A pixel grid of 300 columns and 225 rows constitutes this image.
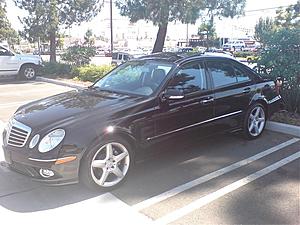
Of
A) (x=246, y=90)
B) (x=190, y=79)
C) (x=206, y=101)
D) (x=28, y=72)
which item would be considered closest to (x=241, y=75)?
(x=246, y=90)

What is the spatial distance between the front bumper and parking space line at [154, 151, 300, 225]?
40.4 inches

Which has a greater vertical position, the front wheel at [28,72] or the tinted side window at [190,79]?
the tinted side window at [190,79]

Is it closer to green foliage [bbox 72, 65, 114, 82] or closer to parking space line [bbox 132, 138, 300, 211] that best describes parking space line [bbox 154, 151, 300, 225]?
parking space line [bbox 132, 138, 300, 211]

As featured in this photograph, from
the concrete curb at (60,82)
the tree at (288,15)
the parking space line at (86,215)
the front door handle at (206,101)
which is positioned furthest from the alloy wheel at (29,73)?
the tree at (288,15)

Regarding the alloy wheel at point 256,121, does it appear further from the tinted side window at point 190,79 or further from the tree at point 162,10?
the tree at point 162,10

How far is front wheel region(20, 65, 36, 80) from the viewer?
15062mm

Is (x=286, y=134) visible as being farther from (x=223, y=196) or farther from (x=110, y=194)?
(x=110, y=194)

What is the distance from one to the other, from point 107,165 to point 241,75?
2.74 metres

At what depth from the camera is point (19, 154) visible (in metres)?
3.93

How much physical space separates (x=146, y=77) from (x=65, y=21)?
14529 mm

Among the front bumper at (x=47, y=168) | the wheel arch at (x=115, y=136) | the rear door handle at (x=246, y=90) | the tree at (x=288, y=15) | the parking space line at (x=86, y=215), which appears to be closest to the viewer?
the parking space line at (x=86, y=215)

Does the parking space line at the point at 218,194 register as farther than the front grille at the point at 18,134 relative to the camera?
No

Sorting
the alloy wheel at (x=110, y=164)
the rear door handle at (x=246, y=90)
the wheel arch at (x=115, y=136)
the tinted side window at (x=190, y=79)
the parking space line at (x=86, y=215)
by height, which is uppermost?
the tinted side window at (x=190, y=79)

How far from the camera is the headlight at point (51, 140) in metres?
3.82
